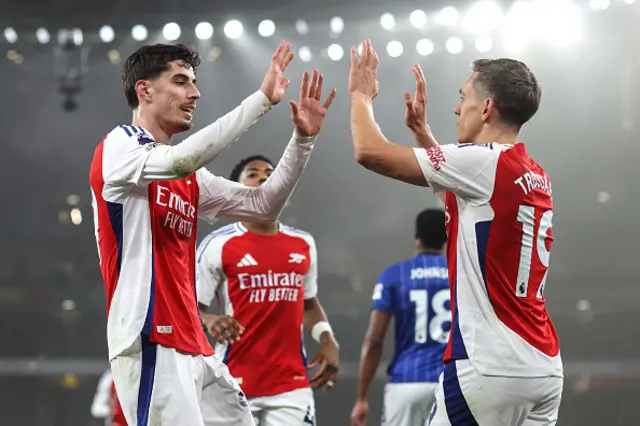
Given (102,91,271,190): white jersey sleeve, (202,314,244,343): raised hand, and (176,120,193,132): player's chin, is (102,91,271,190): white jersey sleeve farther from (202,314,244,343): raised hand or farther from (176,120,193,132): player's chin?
(202,314,244,343): raised hand

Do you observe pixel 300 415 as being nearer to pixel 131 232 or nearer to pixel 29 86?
pixel 131 232

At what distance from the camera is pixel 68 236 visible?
14.0 metres

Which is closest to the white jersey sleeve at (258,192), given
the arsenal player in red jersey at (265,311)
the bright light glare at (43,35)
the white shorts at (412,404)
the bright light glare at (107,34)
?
the arsenal player in red jersey at (265,311)

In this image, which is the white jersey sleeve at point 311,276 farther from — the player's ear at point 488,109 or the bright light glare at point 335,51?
the bright light glare at point 335,51

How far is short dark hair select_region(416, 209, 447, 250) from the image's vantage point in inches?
220

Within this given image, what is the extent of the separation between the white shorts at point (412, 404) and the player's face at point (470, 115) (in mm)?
2636

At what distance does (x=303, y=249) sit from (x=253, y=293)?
48cm

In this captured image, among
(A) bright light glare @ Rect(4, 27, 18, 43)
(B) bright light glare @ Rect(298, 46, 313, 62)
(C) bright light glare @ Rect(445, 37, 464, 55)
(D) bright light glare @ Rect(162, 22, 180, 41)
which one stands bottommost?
(B) bright light glare @ Rect(298, 46, 313, 62)

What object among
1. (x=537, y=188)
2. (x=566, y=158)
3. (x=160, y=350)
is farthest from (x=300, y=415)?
(x=566, y=158)

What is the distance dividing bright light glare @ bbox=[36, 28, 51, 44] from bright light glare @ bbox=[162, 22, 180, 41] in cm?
174

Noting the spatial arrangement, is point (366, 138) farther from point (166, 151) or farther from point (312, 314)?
point (312, 314)

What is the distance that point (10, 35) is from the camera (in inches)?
441

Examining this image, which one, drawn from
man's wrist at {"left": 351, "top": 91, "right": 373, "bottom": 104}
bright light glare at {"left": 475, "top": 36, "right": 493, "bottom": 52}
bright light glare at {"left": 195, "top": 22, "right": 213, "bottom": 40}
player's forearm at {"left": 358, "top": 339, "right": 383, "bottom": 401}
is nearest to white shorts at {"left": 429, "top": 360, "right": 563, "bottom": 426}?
man's wrist at {"left": 351, "top": 91, "right": 373, "bottom": 104}

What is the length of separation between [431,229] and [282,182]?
2278mm
